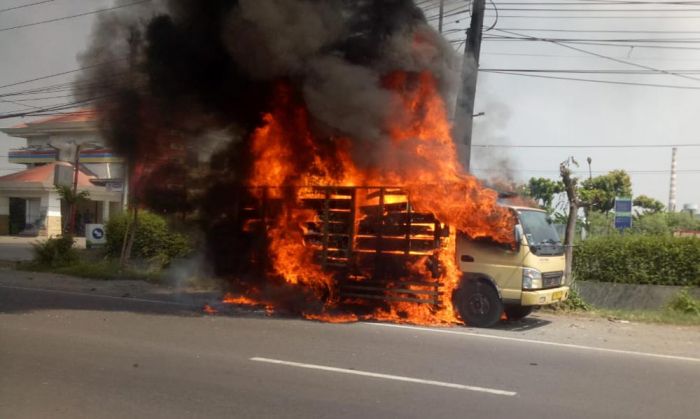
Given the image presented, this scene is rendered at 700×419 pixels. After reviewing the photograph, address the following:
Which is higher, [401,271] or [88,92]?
[88,92]

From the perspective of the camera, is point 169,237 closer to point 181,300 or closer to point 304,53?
point 181,300

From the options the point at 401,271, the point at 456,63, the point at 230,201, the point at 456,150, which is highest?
the point at 456,63

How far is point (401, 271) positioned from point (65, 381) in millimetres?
5413

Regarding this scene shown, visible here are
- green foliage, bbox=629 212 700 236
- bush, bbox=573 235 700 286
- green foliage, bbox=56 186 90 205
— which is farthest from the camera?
green foliage, bbox=629 212 700 236

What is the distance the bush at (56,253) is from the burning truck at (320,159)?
514 cm

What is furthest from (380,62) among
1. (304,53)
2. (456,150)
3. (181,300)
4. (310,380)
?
(310,380)

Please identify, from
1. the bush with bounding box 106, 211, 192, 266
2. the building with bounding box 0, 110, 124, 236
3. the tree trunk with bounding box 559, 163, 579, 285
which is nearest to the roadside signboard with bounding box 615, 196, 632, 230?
the tree trunk with bounding box 559, 163, 579, 285

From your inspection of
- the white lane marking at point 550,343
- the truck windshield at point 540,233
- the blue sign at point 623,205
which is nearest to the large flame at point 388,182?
the truck windshield at point 540,233

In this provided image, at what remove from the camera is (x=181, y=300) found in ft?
40.0

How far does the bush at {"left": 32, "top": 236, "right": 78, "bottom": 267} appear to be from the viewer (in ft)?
57.3

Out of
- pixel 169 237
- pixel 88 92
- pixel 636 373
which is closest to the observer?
pixel 636 373

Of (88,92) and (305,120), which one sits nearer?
(305,120)

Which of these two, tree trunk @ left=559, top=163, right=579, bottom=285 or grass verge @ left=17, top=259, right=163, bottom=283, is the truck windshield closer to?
tree trunk @ left=559, top=163, right=579, bottom=285

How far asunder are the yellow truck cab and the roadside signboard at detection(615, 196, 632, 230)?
4896 mm
